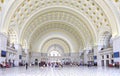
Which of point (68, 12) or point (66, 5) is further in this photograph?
point (68, 12)

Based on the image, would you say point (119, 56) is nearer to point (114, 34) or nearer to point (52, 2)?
point (114, 34)

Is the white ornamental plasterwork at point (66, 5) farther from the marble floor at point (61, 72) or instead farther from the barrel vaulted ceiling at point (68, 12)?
the marble floor at point (61, 72)

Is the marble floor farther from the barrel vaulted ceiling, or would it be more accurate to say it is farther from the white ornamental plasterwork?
the white ornamental plasterwork

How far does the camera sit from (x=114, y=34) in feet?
117

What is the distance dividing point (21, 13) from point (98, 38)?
17.7 m

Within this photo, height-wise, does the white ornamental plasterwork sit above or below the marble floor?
above

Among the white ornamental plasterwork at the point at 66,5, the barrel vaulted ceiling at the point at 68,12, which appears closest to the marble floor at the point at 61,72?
the barrel vaulted ceiling at the point at 68,12

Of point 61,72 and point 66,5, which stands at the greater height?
point 66,5

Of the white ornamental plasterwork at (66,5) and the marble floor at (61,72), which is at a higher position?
the white ornamental plasterwork at (66,5)

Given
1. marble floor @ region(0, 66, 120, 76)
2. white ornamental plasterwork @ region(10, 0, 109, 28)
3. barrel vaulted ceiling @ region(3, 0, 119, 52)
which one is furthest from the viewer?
white ornamental plasterwork @ region(10, 0, 109, 28)

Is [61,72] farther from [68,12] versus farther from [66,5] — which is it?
[68,12]

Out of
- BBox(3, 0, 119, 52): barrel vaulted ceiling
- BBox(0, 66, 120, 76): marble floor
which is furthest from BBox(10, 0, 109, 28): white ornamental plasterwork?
BBox(0, 66, 120, 76): marble floor

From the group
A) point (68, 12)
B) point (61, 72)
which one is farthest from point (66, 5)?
point (61, 72)

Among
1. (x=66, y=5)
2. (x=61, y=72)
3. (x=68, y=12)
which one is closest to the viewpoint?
(x=61, y=72)
